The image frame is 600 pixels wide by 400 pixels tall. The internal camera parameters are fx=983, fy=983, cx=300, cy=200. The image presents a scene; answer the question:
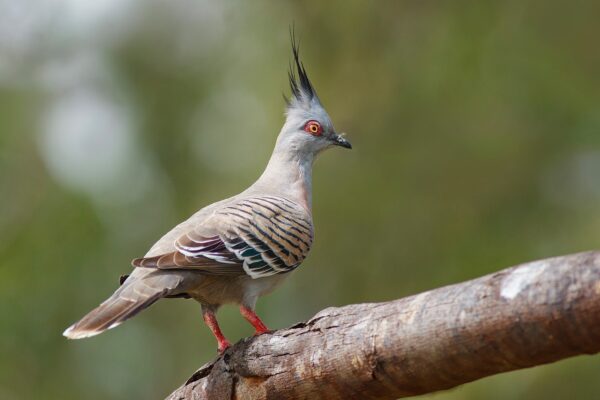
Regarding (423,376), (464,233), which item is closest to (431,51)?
(464,233)

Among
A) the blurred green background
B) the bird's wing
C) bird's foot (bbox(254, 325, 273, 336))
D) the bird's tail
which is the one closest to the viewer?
bird's foot (bbox(254, 325, 273, 336))

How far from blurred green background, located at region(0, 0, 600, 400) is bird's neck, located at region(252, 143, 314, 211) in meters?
2.65

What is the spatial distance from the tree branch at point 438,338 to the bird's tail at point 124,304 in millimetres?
646

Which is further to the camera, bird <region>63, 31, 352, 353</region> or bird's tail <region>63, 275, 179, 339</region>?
bird <region>63, 31, 352, 353</region>

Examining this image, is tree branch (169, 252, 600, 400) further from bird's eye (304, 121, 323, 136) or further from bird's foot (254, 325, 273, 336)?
bird's eye (304, 121, 323, 136)

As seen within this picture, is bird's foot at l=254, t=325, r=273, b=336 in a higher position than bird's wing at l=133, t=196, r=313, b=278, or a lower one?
lower

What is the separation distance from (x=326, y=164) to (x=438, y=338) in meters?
6.56

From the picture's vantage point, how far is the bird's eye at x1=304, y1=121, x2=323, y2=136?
659 centimetres

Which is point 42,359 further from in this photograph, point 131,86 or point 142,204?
point 131,86

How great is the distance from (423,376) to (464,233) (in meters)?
5.97

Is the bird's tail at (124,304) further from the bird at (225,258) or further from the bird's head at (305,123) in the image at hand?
the bird's head at (305,123)

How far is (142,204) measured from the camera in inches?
423

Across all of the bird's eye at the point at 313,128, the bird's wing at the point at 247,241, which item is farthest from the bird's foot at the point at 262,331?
the bird's eye at the point at 313,128

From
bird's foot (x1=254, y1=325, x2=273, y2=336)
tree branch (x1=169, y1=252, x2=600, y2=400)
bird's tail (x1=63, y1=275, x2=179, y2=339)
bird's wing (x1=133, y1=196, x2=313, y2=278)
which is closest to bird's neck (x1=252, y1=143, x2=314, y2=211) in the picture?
bird's wing (x1=133, y1=196, x2=313, y2=278)
